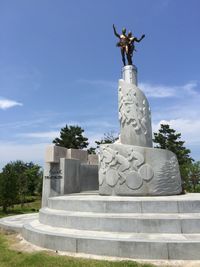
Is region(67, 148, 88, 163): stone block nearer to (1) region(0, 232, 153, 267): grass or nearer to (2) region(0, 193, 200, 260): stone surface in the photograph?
(2) region(0, 193, 200, 260): stone surface

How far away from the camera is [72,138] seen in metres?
39.2

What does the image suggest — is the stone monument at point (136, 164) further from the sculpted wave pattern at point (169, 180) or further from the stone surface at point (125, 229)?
the stone surface at point (125, 229)

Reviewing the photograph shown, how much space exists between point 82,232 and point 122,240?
152 cm

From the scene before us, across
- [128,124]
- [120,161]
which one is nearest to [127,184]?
[120,161]

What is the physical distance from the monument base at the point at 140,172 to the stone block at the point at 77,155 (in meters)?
5.31

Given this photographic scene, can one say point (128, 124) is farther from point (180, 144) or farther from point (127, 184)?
point (180, 144)

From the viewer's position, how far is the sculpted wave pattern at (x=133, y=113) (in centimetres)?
1080

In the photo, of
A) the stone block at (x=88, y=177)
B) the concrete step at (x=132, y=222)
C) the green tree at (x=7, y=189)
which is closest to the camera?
the concrete step at (x=132, y=222)

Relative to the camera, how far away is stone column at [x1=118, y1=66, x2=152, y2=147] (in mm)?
10758

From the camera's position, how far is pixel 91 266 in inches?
211

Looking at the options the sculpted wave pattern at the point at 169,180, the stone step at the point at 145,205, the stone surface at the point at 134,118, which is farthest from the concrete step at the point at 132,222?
the stone surface at the point at 134,118

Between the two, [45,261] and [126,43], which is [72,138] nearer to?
[126,43]

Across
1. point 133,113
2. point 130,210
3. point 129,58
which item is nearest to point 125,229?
point 130,210

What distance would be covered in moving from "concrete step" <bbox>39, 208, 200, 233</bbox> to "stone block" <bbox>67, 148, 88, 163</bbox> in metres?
7.07
